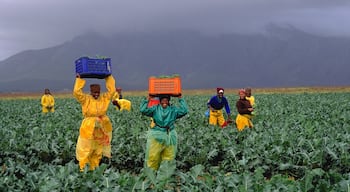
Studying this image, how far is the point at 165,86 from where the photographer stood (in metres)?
6.79

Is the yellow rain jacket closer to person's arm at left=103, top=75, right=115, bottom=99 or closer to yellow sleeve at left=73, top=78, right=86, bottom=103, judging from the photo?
person's arm at left=103, top=75, right=115, bottom=99

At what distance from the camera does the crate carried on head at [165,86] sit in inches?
266

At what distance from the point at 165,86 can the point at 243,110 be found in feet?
15.5

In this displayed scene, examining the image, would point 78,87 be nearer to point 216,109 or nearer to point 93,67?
point 93,67

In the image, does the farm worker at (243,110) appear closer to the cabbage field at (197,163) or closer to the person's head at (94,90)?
the cabbage field at (197,163)

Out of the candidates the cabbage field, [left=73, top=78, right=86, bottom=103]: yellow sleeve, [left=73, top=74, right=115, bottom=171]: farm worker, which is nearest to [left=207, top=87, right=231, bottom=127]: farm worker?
the cabbage field

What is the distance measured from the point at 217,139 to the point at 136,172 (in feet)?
6.10

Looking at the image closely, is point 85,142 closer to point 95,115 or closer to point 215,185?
point 95,115

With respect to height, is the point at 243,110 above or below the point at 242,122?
above

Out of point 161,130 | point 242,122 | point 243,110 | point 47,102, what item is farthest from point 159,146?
point 47,102

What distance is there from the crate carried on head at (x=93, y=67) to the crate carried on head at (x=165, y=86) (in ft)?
2.76

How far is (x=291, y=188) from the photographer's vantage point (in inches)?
191

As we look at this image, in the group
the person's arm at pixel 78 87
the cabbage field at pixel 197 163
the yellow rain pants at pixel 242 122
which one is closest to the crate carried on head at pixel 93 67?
the person's arm at pixel 78 87

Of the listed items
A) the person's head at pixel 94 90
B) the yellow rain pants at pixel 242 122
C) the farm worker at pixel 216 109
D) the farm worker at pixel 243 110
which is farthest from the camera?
the farm worker at pixel 216 109
